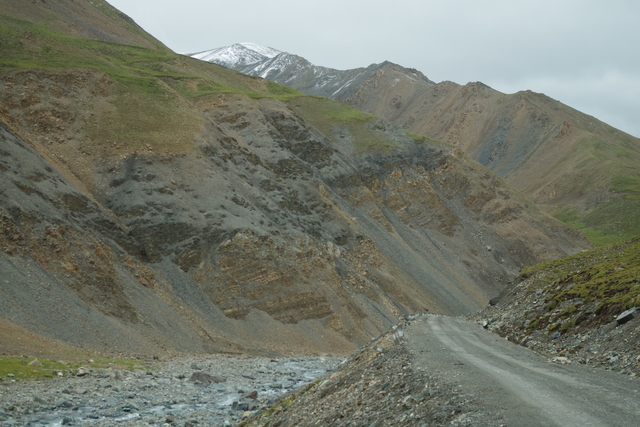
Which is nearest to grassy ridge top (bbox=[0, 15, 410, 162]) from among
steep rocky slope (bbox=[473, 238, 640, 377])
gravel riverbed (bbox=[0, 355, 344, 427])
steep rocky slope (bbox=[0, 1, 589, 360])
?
steep rocky slope (bbox=[0, 1, 589, 360])

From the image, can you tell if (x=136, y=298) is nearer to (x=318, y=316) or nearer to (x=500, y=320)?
(x=318, y=316)

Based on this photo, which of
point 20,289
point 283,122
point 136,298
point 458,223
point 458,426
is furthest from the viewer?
point 458,223

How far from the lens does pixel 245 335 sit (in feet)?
165

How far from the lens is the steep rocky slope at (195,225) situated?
4209cm

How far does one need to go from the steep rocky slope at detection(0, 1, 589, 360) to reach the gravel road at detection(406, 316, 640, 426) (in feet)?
83.9

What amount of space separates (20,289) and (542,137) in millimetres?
181949

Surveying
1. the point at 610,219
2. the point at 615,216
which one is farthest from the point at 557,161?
the point at 610,219

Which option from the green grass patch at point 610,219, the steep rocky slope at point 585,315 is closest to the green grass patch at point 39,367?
the steep rocky slope at point 585,315

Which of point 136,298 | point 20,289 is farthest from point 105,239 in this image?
point 20,289

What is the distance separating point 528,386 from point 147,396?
1880cm

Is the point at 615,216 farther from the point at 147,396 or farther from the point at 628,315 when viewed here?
the point at 147,396

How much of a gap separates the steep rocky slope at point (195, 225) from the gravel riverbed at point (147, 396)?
692 centimetres

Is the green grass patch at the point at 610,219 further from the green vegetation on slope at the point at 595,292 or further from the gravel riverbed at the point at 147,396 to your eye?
the gravel riverbed at the point at 147,396

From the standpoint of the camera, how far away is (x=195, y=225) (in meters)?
55.3
